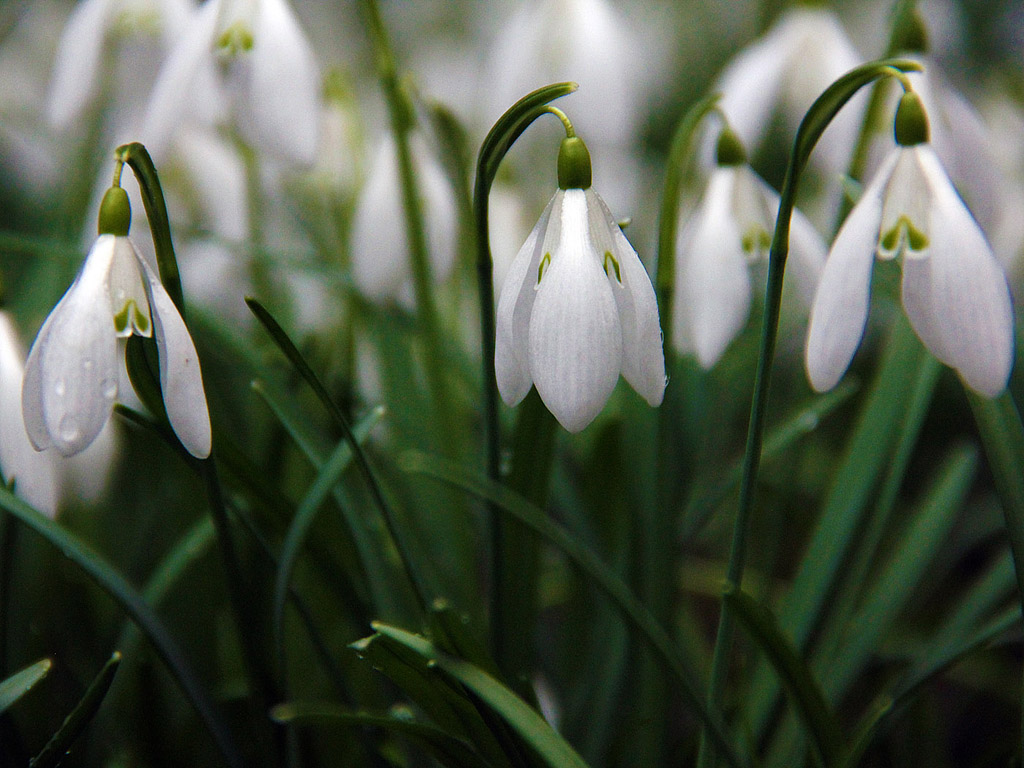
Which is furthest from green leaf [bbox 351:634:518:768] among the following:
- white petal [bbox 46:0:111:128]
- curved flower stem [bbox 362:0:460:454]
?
white petal [bbox 46:0:111:128]

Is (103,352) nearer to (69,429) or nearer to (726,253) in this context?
(69,429)

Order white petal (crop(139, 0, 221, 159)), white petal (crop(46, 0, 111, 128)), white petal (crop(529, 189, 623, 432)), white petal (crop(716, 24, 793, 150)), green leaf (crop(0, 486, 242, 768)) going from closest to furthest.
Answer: white petal (crop(529, 189, 623, 432)) < green leaf (crop(0, 486, 242, 768)) < white petal (crop(139, 0, 221, 159)) < white petal (crop(46, 0, 111, 128)) < white petal (crop(716, 24, 793, 150))

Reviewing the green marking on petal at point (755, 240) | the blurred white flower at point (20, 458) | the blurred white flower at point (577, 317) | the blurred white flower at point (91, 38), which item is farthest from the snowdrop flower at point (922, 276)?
Result: the blurred white flower at point (91, 38)

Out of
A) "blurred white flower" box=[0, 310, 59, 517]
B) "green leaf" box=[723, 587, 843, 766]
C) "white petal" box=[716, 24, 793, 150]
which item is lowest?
"green leaf" box=[723, 587, 843, 766]

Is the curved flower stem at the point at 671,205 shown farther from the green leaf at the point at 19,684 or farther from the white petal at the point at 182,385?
the green leaf at the point at 19,684

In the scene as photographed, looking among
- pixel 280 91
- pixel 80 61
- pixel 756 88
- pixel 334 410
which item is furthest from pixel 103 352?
pixel 756 88

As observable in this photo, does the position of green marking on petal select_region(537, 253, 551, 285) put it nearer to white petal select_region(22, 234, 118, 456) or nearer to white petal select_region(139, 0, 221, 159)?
white petal select_region(22, 234, 118, 456)

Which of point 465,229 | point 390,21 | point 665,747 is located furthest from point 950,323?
point 390,21

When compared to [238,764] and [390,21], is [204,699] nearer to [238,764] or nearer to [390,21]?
[238,764]
